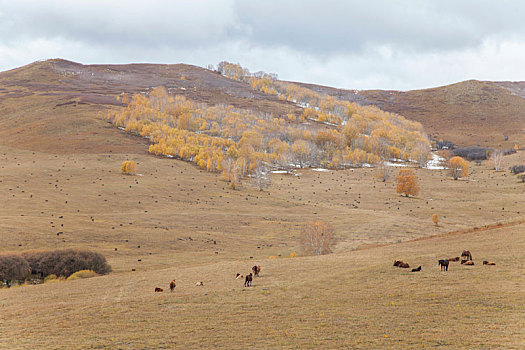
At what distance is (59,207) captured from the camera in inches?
3169

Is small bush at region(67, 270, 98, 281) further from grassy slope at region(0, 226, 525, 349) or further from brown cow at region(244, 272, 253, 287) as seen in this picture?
brown cow at region(244, 272, 253, 287)

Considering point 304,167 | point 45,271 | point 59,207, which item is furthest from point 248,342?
point 304,167

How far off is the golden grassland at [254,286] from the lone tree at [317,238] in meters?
3.88

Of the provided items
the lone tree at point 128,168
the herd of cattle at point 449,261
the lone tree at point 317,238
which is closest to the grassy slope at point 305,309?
the herd of cattle at point 449,261

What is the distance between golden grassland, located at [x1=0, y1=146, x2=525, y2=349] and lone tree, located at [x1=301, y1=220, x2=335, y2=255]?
3.88 meters

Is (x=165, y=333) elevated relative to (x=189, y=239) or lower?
elevated

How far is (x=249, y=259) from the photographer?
52719 millimetres

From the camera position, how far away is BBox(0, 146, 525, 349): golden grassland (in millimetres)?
17594

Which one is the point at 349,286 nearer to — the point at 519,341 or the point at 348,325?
the point at 348,325

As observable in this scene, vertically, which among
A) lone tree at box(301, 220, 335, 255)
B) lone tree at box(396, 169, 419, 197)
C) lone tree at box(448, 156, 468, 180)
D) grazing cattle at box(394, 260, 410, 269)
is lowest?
lone tree at box(301, 220, 335, 255)

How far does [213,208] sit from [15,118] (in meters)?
160

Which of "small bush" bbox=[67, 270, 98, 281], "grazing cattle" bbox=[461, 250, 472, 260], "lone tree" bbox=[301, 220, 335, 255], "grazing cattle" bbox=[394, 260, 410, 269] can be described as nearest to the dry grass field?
"grazing cattle" bbox=[461, 250, 472, 260]

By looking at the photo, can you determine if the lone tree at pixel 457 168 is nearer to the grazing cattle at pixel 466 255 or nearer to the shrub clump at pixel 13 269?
the grazing cattle at pixel 466 255

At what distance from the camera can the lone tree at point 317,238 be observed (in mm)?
58094
